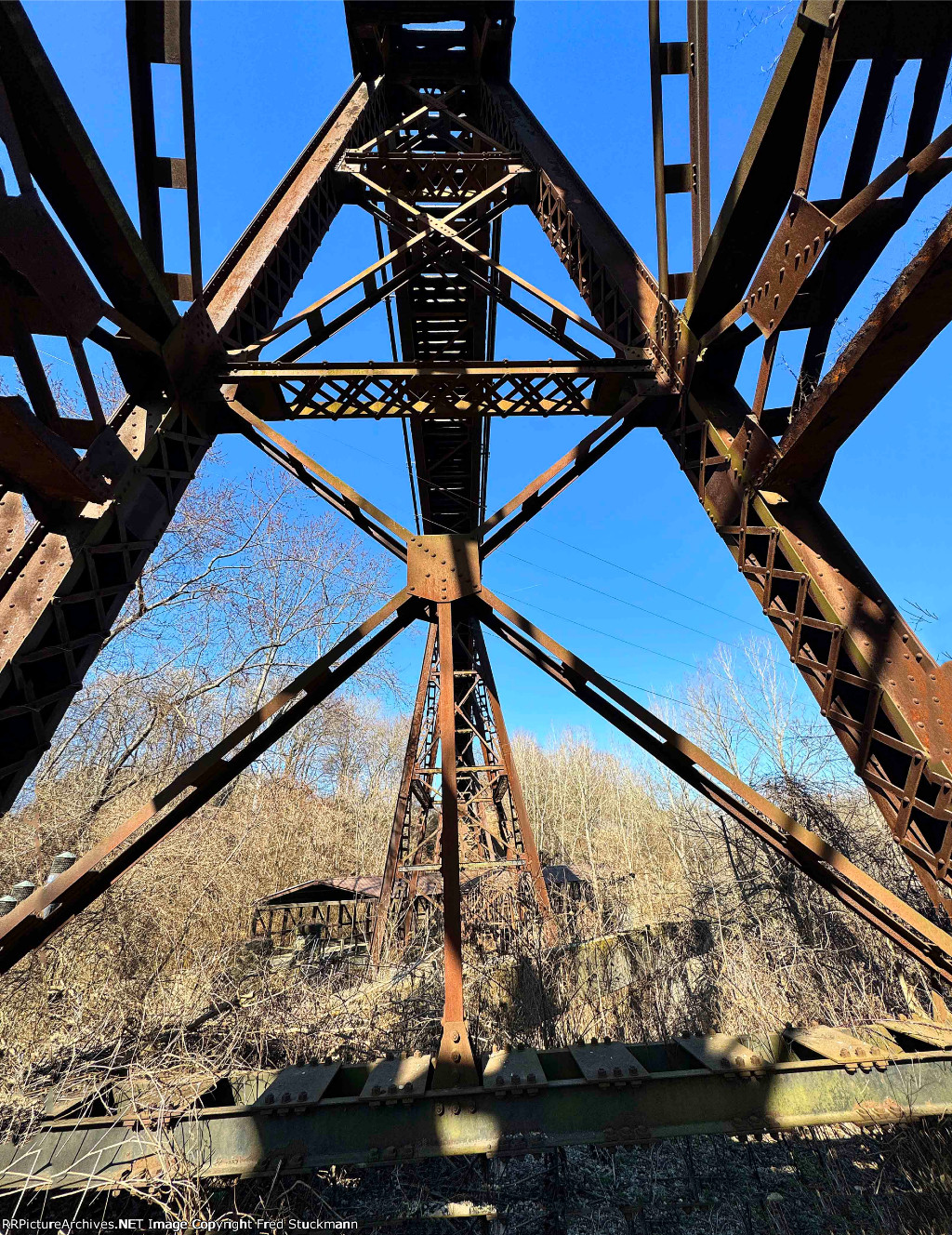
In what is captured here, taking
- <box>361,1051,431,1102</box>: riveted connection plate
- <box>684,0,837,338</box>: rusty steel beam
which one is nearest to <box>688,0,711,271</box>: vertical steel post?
<box>684,0,837,338</box>: rusty steel beam

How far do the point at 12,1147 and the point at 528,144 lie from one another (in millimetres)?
8951

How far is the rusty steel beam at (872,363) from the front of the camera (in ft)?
8.37

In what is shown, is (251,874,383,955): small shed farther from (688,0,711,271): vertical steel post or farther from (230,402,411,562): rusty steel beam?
(688,0,711,271): vertical steel post

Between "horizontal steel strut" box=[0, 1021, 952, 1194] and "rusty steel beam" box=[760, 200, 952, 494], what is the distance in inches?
139

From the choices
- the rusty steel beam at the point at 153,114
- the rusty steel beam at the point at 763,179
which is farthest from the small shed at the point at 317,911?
the rusty steel beam at the point at 763,179

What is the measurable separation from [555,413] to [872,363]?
2.78 metres

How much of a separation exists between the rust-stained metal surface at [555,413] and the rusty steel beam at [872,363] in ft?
0.05

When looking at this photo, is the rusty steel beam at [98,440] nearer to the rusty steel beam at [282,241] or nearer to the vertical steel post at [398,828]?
the rusty steel beam at [282,241]

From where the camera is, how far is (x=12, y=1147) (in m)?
3.03

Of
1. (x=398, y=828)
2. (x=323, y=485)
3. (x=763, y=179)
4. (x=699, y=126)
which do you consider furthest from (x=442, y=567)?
(x=398, y=828)

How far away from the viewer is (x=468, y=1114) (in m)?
3.11

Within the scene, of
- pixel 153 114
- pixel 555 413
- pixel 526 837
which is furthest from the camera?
pixel 526 837

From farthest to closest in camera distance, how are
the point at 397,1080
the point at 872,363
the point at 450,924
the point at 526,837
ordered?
the point at 526,837
the point at 450,924
the point at 397,1080
the point at 872,363

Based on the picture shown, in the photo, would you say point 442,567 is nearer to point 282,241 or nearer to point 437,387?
point 437,387
